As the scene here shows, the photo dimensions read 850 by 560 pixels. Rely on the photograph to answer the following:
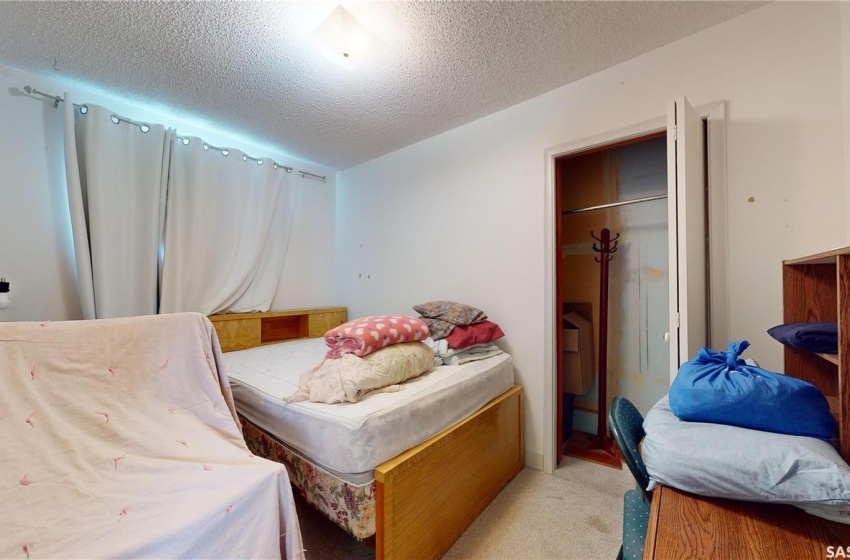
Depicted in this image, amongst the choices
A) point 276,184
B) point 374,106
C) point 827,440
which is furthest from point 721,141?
point 276,184

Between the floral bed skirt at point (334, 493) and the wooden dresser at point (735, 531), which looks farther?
the floral bed skirt at point (334, 493)

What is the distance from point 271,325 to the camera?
294cm

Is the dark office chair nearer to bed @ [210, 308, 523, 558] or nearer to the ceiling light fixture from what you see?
bed @ [210, 308, 523, 558]

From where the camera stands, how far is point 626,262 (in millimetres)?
2404

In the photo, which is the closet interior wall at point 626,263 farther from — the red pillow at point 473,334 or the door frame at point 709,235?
the red pillow at point 473,334

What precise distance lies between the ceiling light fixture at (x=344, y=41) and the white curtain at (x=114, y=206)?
155 centimetres

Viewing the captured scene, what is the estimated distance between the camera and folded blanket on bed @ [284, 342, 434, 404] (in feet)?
4.35

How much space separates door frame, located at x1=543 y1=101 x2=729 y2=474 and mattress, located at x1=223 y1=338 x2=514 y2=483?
1.32 ft

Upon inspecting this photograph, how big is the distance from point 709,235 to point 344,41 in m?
2.00

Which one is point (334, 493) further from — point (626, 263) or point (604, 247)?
point (626, 263)

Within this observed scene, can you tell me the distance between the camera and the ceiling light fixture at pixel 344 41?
1414mm

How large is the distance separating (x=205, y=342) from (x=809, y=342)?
81.7 inches

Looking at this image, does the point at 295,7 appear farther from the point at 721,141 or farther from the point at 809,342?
the point at 809,342

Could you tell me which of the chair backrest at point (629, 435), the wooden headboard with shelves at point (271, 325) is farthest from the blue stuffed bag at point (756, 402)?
the wooden headboard with shelves at point (271, 325)
